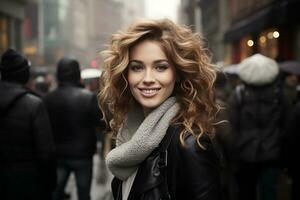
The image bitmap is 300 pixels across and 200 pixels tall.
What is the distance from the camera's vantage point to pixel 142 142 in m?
2.87

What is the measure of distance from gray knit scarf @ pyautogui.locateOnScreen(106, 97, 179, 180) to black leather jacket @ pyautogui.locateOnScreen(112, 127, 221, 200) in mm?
59

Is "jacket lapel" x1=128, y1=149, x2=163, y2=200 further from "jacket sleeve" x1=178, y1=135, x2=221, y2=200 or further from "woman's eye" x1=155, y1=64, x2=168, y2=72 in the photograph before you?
"woman's eye" x1=155, y1=64, x2=168, y2=72

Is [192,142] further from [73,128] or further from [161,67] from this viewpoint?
[73,128]

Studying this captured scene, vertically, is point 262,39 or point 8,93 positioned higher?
point 262,39

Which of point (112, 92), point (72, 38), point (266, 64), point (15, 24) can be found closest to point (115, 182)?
point (112, 92)

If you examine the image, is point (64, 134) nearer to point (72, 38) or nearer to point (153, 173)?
point (153, 173)

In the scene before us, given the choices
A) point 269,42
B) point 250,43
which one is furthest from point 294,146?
point 250,43

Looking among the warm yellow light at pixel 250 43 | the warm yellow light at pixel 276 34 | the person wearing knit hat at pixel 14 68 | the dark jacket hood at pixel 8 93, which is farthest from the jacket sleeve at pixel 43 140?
the warm yellow light at pixel 250 43

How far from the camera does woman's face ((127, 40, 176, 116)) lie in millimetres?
2982

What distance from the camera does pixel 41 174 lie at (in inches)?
229

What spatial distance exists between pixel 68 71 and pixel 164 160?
4.86 metres

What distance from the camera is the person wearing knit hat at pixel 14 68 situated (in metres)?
5.89

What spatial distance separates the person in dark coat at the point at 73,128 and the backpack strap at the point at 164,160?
4.55 metres

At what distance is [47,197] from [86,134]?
1604 mm
